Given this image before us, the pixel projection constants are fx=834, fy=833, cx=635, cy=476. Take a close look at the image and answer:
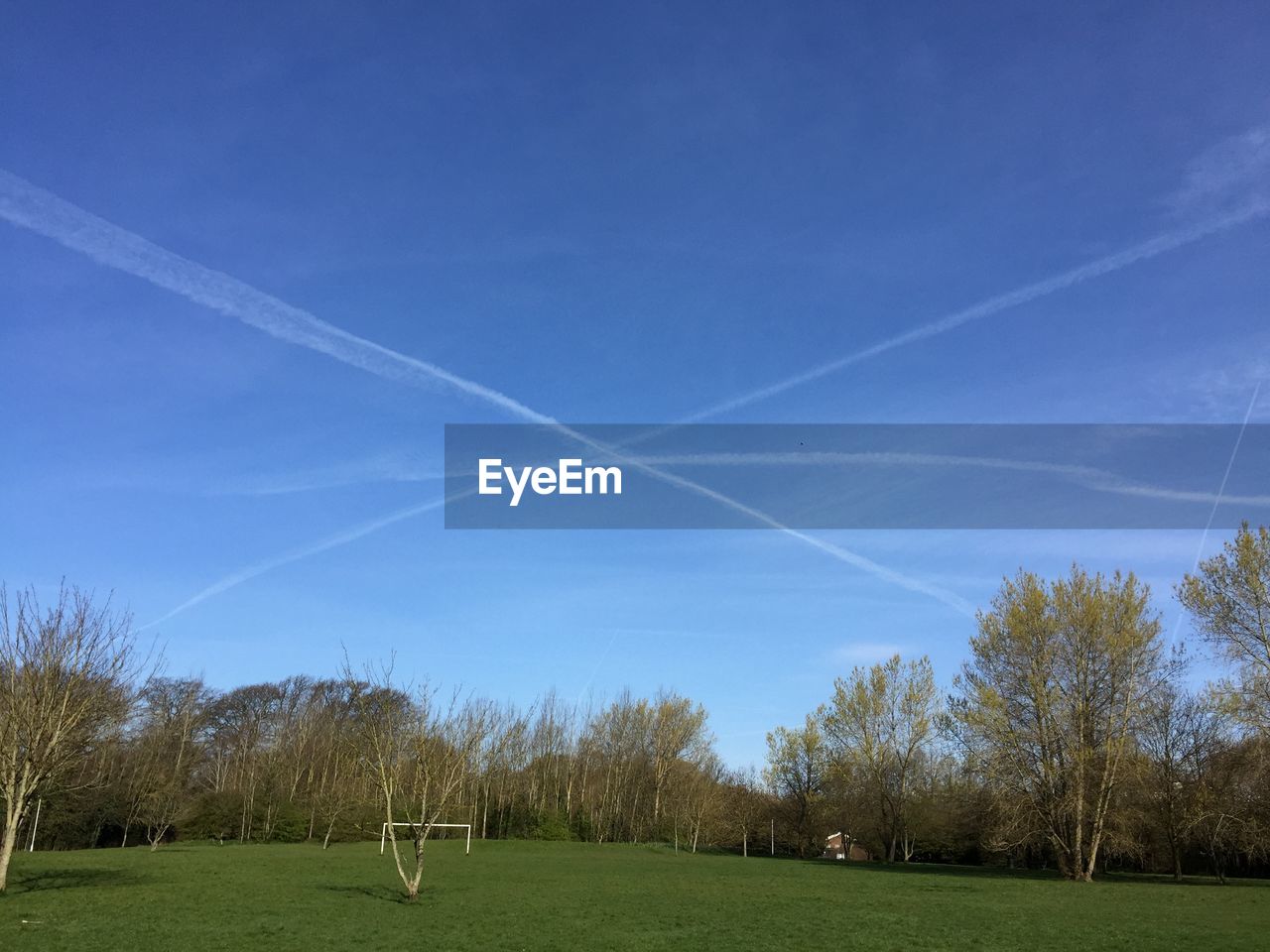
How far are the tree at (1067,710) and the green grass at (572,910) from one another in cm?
424

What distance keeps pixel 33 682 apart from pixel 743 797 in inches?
2427

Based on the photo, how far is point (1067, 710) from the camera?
3856 centimetres

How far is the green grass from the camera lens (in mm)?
15766

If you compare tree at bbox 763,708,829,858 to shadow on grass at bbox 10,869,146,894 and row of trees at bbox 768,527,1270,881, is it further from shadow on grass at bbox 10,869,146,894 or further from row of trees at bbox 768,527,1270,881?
shadow on grass at bbox 10,869,146,894

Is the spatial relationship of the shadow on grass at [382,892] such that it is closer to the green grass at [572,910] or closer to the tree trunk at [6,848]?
the green grass at [572,910]

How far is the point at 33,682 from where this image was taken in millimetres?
21812

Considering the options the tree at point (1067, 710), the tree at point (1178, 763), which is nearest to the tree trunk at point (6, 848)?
the tree at point (1067, 710)

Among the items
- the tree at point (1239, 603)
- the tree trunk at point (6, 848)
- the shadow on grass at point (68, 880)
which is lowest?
the shadow on grass at point (68, 880)

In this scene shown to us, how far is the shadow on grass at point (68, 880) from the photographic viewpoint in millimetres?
22688

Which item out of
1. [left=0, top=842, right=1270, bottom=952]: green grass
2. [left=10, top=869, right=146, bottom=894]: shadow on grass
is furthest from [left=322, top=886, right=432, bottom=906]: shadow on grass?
[left=10, top=869, right=146, bottom=894]: shadow on grass

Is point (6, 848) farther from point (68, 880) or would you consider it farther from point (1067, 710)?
point (1067, 710)

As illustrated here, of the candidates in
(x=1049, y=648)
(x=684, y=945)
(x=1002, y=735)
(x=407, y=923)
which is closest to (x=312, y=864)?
(x=407, y=923)

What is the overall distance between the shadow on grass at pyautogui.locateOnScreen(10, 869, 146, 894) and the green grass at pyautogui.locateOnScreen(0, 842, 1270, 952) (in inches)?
2.8

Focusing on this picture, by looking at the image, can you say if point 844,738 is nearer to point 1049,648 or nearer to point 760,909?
point 1049,648
